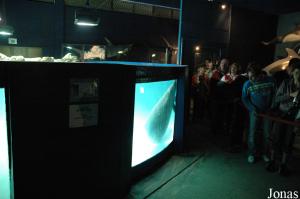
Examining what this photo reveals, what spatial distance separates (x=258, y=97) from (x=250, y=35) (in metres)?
8.38

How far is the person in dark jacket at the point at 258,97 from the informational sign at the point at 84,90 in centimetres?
302

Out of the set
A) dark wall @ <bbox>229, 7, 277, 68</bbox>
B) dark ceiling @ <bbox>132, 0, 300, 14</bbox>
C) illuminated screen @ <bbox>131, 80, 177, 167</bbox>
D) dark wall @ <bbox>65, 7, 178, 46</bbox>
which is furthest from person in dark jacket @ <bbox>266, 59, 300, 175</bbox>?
dark wall @ <bbox>65, 7, 178, 46</bbox>

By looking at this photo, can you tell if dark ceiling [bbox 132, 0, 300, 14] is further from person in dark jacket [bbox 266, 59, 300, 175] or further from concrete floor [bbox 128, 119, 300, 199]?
concrete floor [bbox 128, 119, 300, 199]

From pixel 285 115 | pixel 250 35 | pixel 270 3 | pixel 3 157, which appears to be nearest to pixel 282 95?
pixel 285 115

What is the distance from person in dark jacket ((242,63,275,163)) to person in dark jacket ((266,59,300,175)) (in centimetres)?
15

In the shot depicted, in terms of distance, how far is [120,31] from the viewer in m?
11.8

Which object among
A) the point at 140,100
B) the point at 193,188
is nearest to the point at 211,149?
the point at 193,188

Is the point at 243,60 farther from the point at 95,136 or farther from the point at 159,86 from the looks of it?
the point at 95,136

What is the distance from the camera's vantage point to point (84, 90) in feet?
9.23

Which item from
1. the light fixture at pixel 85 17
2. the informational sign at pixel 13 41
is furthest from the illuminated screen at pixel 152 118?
the informational sign at pixel 13 41

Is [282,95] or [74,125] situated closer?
[74,125]

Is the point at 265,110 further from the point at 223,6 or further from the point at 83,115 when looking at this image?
the point at 223,6

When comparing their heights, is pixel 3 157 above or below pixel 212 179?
above

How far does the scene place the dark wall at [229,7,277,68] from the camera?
1166 centimetres
